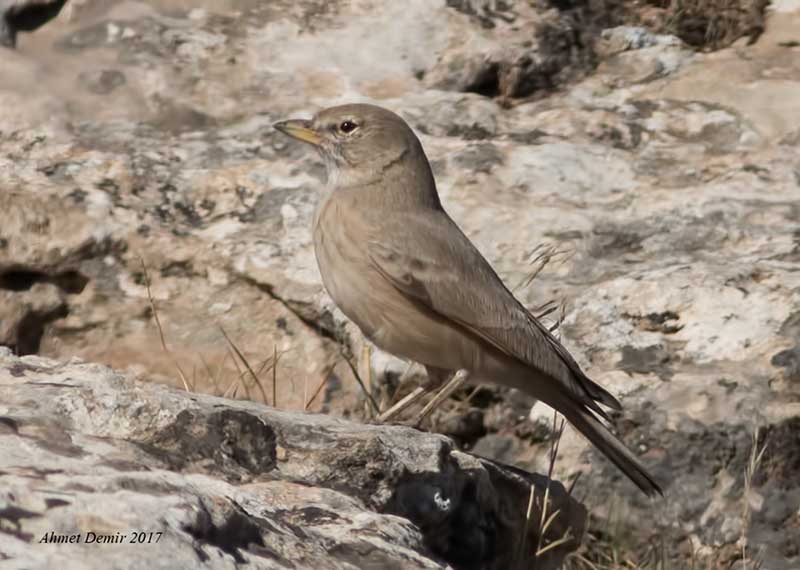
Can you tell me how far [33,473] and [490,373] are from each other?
288 cm

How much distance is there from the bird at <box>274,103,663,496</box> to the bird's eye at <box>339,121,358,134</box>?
0.26m

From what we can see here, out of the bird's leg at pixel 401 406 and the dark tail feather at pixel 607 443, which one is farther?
the bird's leg at pixel 401 406

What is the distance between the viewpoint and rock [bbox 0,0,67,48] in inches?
295

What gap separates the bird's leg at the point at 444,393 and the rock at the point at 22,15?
311 cm

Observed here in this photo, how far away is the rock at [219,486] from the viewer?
2.92 m

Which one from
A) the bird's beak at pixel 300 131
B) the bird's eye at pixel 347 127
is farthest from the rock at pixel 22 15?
the bird's eye at pixel 347 127

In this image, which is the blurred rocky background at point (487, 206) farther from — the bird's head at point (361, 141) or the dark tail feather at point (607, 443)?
the bird's head at point (361, 141)

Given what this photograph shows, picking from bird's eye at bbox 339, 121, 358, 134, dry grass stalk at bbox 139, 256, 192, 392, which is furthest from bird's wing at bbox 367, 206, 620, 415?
dry grass stalk at bbox 139, 256, 192, 392

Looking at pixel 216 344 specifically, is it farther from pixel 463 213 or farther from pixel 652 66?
pixel 652 66

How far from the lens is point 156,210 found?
6.76 meters

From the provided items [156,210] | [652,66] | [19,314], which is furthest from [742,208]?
[19,314]

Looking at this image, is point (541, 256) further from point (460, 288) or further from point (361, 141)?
point (361, 141)

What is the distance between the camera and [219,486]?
3.45 meters

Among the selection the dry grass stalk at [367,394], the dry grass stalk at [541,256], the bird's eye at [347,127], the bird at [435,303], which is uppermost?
the bird's eye at [347,127]
